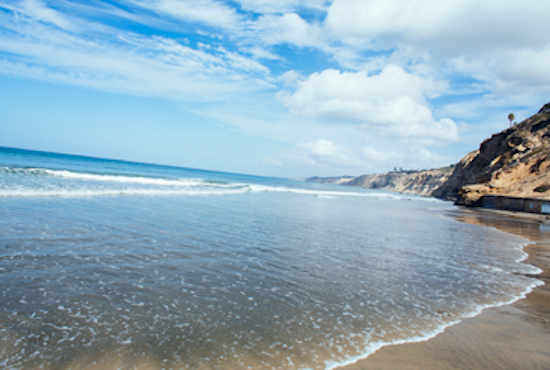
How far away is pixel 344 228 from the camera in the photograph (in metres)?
11.8

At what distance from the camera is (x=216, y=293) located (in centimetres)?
451

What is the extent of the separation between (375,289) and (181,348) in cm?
351

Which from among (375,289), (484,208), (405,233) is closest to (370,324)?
(375,289)

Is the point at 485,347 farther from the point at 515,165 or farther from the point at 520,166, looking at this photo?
the point at 515,165

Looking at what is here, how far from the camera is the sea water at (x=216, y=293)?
303 cm

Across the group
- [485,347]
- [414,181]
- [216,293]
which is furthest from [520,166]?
[414,181]

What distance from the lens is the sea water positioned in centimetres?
303

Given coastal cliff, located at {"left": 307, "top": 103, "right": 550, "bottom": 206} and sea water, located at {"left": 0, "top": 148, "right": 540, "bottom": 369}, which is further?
coastal cliff, located at {"left": 307, "top": 103, "right": 550, "bottom": 206}

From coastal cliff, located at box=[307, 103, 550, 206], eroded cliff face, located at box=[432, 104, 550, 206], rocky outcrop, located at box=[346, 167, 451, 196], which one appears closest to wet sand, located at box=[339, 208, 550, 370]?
eroded cliff face, located at box=[432, 104, 550, 206]

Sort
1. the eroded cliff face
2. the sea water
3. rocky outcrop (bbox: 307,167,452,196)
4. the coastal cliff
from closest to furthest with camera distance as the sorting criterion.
Answer: 1. the sea water
2. the eroded cliff face
3. the coastal cliff
4. rocky outcrop (bbox: 307,167,452,196)

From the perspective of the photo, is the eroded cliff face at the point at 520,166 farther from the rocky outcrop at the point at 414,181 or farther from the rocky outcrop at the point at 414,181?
the rocky outcrop at the point at 414,181

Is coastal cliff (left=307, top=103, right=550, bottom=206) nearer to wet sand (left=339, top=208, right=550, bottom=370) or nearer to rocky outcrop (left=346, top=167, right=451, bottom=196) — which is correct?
wet sand (left=339, top=208, right=550, bottom=370)

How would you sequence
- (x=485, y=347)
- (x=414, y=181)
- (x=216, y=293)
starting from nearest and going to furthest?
(x=485, y=347)
(x=216, y=293)
(x=414, y=181)

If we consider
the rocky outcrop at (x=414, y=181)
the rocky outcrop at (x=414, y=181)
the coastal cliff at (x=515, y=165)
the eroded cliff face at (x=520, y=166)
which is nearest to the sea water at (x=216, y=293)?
the eroded cliff face at (x=520, y=166)
